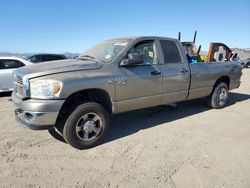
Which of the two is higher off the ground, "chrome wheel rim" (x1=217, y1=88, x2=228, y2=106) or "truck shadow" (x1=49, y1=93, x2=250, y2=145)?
"chrome wheel rim" (x1=217, y1=88, x2=228, y2=106)

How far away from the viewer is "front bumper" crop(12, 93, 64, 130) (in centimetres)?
388

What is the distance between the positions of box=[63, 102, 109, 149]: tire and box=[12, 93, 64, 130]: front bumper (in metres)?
0.29

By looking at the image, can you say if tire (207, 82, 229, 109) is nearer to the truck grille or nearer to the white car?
the truck grille

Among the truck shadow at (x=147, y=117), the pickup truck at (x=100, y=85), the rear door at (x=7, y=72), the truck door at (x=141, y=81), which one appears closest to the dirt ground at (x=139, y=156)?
the truck shadow at (x=147, y=117)

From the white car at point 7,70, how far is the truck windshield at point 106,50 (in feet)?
14.9

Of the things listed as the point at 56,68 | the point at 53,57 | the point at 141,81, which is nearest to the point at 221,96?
the point at 141,81

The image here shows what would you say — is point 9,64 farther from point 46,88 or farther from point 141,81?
point 141,81

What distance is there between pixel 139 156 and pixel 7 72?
21.9ft

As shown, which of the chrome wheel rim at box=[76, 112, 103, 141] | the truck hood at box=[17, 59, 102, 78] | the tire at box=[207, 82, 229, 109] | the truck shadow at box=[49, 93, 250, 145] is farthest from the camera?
the tire at box=[207, 82, 229, 109]

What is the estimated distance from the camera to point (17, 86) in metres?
4.42

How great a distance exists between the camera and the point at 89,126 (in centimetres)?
437

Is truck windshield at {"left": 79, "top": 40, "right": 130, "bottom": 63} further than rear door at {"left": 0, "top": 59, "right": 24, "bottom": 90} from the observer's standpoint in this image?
No

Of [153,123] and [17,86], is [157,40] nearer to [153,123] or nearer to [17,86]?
[153,123]

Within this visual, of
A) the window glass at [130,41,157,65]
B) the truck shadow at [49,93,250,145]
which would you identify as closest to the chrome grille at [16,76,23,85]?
the truck shadow at [49,93,250,145]
